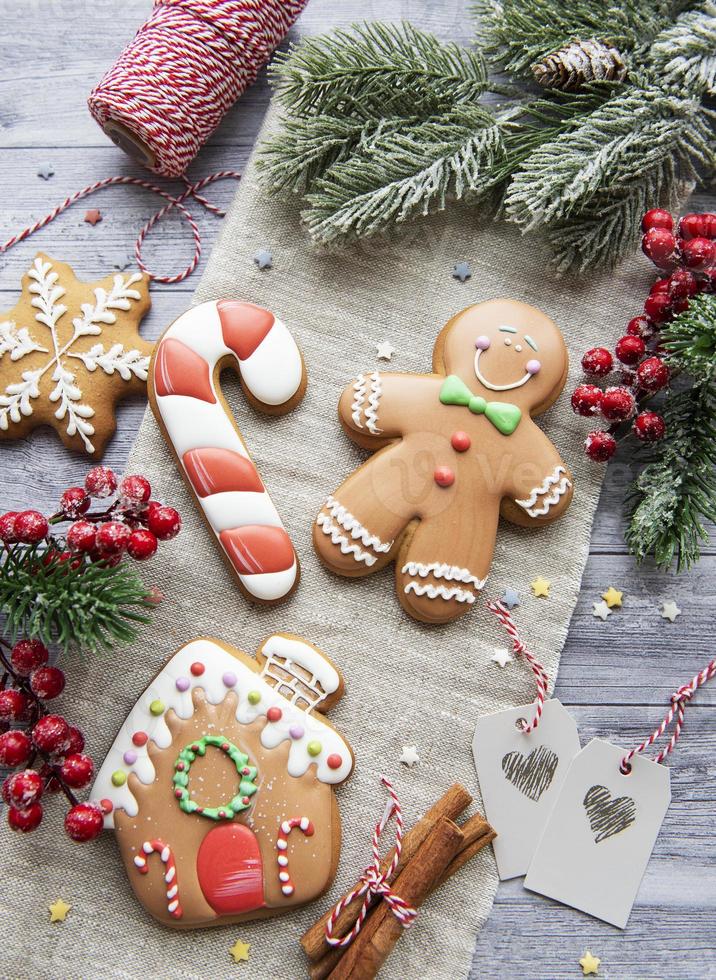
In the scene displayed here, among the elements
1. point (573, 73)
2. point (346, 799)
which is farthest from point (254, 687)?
point (573, 73)

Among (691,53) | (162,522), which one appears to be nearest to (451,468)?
(162,522)

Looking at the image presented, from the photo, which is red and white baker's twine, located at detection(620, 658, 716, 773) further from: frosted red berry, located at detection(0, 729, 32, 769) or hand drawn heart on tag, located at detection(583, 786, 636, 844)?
frosted red berry, located at detection(0, 729, 32, 769)

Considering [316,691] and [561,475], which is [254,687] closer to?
[316,691]

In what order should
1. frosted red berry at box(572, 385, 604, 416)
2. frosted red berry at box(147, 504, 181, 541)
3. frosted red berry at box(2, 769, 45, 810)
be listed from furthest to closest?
frosted red berry at box(572, 385, 604, 416) < frosted red berry at box(147, 504, 181, 541) < frosted red berry at box(2, 769, 45, 810)

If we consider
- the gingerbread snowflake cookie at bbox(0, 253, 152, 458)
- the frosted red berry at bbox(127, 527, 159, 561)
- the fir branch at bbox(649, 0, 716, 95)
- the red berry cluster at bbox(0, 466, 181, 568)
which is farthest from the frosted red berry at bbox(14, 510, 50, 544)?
the fir branch at bbox(649, 0, 716, 95)

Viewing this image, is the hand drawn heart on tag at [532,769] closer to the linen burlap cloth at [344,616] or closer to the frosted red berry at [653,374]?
the linen burlap cloth at [344,616]

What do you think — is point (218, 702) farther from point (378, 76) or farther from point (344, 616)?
point (378, 76)
